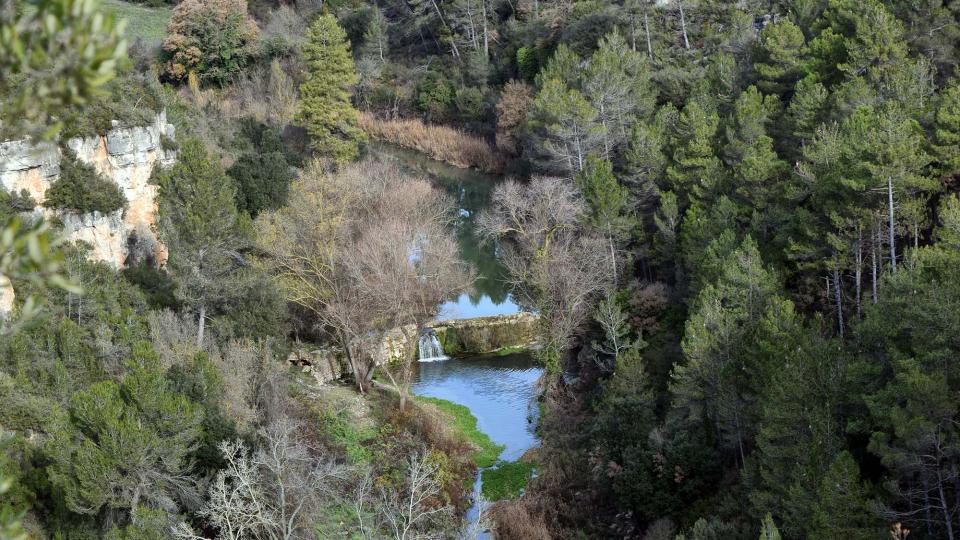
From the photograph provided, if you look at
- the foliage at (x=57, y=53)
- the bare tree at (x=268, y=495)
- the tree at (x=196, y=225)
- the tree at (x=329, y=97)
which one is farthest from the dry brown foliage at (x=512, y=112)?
the foliage at (x=57, y=53)

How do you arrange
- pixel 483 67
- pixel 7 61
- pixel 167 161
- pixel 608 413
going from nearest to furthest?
1. pixel 7 61
2. pixel 608 413
3. pixel 167 161
4. pixel 483 67

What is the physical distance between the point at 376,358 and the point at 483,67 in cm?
3932

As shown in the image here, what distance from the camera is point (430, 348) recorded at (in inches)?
1439

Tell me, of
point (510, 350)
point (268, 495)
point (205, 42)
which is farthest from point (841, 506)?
point (205, 42)

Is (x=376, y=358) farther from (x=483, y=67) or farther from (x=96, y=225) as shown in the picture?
(x=483, y=67)

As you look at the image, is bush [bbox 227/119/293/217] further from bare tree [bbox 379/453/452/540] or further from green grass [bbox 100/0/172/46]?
green grass [bbox 100/0/172/46]

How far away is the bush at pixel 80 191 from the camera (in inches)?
1072

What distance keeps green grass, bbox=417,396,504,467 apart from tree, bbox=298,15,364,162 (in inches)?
812

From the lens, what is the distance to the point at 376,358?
31.2 meters

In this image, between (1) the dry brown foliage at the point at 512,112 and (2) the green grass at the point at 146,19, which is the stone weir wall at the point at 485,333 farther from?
(2) the green grass at the point at 146,19

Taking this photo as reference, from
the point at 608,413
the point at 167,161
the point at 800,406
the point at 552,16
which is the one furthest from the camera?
the point at 552,16

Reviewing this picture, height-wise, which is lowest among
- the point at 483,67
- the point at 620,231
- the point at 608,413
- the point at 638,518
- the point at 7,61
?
the point at 638,518

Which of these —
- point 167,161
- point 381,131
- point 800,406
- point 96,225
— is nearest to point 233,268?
point 96,225

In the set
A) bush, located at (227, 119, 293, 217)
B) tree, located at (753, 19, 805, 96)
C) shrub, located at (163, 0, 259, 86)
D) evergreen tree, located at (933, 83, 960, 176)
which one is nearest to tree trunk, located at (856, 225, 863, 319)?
evergreen tree, located at (933, 83, 960, 176)
